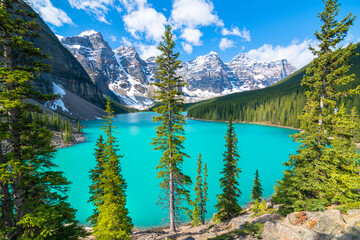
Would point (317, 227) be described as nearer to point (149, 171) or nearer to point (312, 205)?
point (312, 205)

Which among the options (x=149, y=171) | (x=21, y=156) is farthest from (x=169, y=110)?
(x=149, y=171)

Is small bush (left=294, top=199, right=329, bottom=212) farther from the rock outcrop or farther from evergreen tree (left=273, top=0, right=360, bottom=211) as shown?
the rock outcrop

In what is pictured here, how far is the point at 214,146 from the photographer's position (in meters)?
59.0

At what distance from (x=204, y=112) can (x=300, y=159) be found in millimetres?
153093

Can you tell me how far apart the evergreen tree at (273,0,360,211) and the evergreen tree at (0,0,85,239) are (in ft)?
43.7

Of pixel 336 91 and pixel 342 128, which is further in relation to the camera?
pixel 336 91

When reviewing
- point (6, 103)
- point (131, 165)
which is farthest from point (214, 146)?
point (6, 103)

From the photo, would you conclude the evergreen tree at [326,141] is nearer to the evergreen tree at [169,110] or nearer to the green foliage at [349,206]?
the green foliage at [349,206]

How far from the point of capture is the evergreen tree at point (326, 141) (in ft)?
32.3

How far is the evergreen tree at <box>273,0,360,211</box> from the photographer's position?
32.3 feet

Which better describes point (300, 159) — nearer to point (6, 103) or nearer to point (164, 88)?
point (164, 88)

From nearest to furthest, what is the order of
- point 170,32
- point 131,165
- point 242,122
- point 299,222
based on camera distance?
1. point 299,222
2. point 170,32
3. point 131,165
4. point 242,122

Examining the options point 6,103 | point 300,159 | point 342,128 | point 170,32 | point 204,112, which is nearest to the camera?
point 6,103

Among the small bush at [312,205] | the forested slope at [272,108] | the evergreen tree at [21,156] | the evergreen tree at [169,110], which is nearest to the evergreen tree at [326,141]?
the small bush at [312,205]
